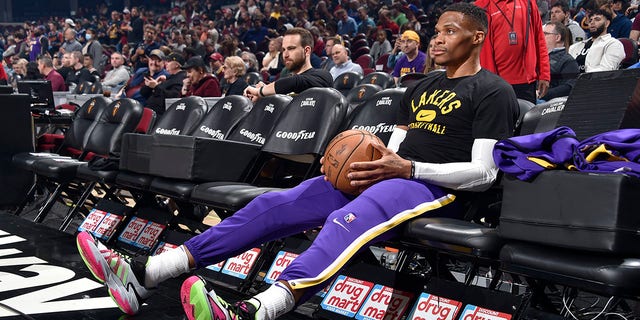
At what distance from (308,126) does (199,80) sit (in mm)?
3823

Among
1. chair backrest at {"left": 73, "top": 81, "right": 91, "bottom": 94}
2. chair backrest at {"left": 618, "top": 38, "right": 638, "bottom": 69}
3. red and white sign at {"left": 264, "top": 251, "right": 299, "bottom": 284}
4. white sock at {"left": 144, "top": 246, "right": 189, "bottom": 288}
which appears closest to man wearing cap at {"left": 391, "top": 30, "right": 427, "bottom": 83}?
chair backrest at {"left": 618, "top": 38, "right": 638, "bottom": 69}

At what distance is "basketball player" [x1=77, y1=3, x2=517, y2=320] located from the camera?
2.73 metres

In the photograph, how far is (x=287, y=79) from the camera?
A: 4895 millimetres

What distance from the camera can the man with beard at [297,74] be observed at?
4.86 m

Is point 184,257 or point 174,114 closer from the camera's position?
point 184,257

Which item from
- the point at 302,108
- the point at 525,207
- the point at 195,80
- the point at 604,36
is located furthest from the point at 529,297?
the point at 195,80

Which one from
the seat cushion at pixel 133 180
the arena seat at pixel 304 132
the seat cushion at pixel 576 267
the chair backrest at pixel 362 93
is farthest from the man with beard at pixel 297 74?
the seat cushion at pixel 576 267

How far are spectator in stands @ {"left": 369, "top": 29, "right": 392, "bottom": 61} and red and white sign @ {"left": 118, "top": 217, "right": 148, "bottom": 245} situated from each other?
7119mm

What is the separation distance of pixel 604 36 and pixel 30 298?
5.10m

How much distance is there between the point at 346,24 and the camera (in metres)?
13.7

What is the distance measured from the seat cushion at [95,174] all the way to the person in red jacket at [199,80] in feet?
8.87

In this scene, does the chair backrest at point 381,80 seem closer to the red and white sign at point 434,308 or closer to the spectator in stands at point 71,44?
the red and white sign at point 434,308

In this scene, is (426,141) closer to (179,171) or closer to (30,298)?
(179,171)

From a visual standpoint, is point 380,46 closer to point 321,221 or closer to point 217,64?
point 217,64
